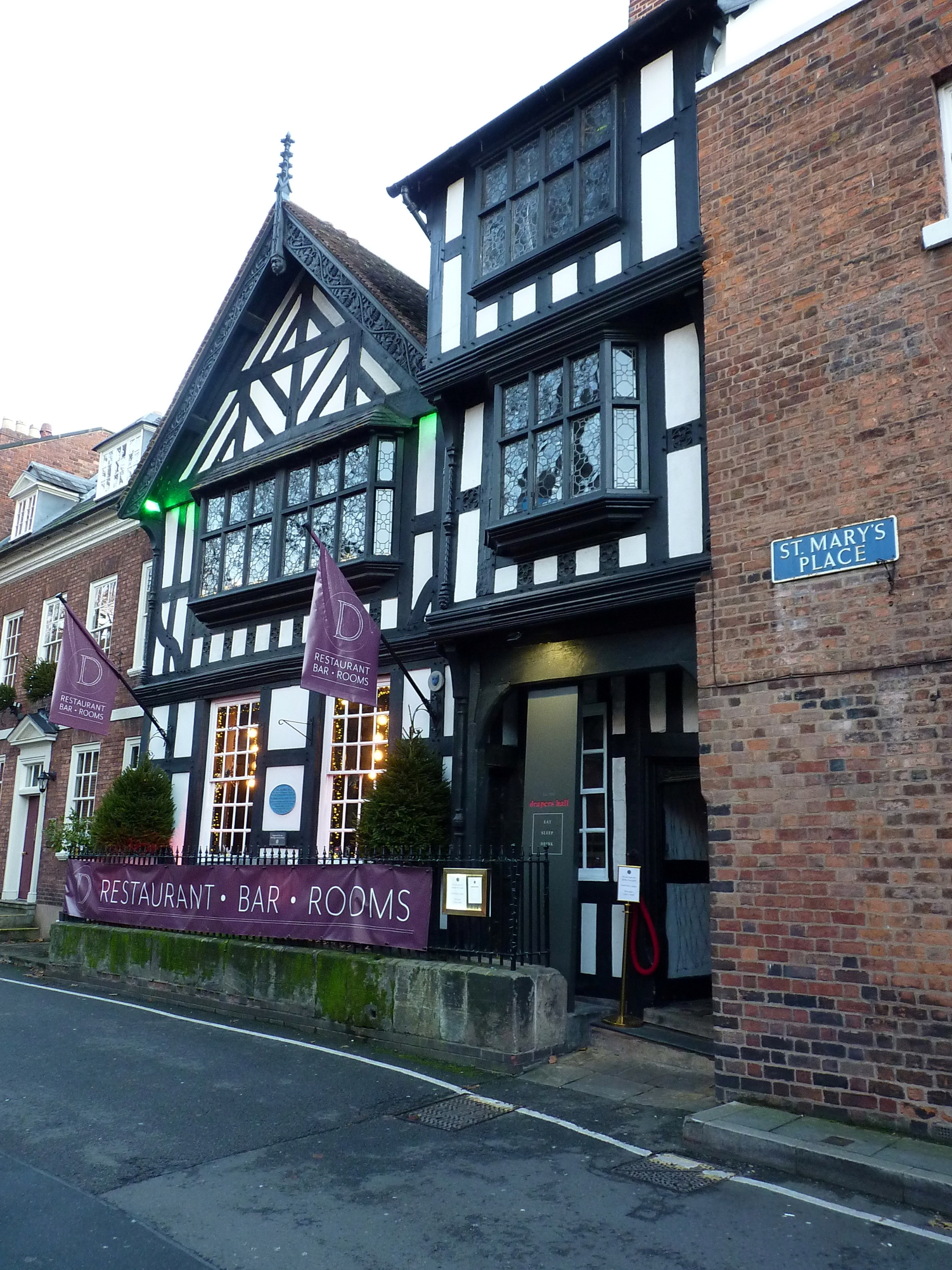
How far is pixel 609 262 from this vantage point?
9.83 m

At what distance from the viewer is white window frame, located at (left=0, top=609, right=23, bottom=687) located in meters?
21.2

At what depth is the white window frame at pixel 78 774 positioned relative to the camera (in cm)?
1766

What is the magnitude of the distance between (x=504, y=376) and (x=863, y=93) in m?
4.34

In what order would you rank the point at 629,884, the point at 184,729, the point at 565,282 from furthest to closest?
the point at 184,729 < the point at 565,282 < the point at 629,884

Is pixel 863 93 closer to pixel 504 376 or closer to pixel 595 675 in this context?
pixel 504 376

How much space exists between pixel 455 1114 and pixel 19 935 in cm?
1273

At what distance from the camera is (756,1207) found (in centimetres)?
518

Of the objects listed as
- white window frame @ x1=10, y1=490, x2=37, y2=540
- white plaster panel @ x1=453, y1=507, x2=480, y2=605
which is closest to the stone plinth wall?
white plaster panel @ x1=453, y1=507, x2=480, y2=605

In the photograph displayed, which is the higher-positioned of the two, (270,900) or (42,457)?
(42,457)

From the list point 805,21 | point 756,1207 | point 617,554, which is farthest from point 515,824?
point 805,21

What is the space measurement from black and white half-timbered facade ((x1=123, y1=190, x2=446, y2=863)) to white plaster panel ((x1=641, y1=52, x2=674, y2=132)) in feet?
11.8

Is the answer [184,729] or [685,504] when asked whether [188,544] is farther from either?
[685,504]

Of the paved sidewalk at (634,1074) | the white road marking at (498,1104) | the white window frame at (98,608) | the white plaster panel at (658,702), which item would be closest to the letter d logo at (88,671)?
the white window frame at (98,608)

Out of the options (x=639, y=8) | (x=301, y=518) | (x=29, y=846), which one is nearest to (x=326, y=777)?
(x=301, y=518)
